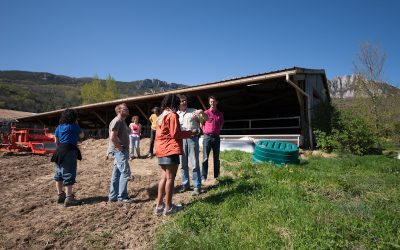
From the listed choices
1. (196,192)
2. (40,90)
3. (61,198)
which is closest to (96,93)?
(40,90)

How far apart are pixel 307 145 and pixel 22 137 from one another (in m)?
12.9

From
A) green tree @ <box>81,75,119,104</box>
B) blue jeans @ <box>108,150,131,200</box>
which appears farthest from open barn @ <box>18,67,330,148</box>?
green tree @ <box>81,75,119,104</box>

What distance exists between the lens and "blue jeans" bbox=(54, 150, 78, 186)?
4.48 meters

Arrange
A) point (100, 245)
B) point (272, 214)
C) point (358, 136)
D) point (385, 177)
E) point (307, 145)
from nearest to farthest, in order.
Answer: point (100, 245)
point (272, 214)
point (385, 177)
point (358, 136)
point (307, 145)

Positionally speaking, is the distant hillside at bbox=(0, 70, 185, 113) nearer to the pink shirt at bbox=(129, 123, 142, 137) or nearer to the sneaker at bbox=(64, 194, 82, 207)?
the pink shirt at bbox=(129, 123, 142, 137)

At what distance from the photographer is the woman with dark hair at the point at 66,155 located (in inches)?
177

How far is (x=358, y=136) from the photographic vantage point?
386 inches

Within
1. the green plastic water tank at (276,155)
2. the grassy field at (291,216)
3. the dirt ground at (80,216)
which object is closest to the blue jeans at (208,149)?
the dirt ground at (80,216)

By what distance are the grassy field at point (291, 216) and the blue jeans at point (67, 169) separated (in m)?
2.09

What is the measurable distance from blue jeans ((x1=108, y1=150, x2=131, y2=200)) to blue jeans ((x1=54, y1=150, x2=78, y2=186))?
0.70 meters

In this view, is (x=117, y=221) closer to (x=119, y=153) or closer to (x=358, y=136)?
(x=119, y=153)

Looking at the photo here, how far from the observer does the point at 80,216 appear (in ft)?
12.8

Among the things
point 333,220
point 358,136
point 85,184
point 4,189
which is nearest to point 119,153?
point 85,184

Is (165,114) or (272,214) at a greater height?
(165,114)
